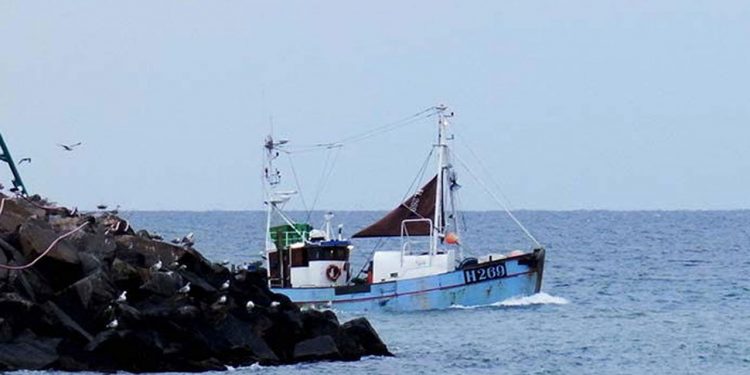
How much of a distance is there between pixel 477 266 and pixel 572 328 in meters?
4.32

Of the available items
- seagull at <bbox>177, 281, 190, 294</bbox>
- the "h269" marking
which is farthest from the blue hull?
seagull at <bbox>177, 281, 190, 294</bbox>

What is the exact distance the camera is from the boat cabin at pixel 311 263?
4994 cm

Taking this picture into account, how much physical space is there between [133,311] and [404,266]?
2032cm

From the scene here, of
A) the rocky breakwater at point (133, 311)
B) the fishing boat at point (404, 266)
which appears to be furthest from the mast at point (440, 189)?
the rocky breakwater at point (133, 311)

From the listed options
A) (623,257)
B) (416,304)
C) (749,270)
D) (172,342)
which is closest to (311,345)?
(172,342)

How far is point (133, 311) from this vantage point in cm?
3131

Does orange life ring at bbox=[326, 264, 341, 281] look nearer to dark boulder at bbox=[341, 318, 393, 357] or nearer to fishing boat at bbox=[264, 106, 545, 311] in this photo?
fishing boat at bbox=[264, 106, 545, 311]

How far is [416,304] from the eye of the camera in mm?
50094

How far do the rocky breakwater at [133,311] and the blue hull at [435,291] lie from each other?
11.2 m

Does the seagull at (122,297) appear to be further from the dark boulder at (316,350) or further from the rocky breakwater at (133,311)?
the dark boulder at (316,350)

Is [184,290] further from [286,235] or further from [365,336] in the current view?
[286,235]

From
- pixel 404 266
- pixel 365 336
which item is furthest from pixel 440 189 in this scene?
pixel 365 336

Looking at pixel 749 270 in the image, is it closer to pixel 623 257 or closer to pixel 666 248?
pixel 623 257

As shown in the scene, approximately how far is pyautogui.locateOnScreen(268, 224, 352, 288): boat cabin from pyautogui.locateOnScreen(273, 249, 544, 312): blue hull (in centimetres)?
81
